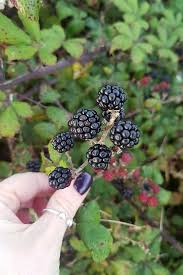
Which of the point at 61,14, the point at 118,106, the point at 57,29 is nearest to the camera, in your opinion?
the point at 118,106

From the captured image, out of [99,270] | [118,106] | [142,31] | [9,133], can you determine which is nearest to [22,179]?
[9,133]

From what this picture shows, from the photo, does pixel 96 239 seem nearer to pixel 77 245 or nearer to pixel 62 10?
pixel 77 245

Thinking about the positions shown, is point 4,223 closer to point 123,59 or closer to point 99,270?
point 99,270

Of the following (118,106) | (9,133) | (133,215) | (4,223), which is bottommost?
(133,215)

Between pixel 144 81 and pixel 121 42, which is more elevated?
pixel 121 42

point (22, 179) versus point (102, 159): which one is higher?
point (102, 159)

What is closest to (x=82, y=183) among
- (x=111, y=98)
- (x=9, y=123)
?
(x=111, y=98)

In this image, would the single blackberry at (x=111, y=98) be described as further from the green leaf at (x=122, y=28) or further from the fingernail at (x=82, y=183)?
the green leaf at (x=122, y=28)
